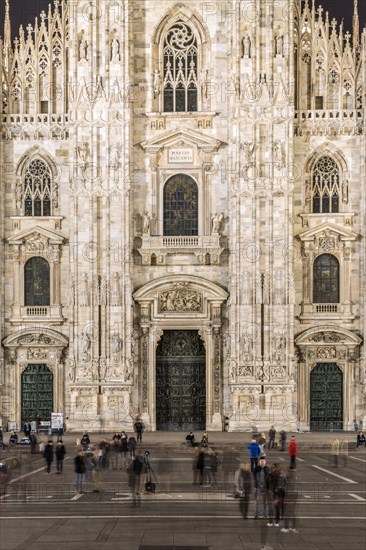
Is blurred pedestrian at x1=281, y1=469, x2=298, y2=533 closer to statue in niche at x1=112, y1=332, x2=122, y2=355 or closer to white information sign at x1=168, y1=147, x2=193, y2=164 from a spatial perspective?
statue in niche at x1=112, y1=332, x2=122, y2=355

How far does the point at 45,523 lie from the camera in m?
22.7

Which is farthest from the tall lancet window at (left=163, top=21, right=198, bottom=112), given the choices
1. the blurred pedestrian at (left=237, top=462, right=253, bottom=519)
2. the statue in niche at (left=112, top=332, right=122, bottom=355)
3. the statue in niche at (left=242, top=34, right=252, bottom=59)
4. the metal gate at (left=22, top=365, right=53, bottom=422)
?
the blurred pedestrian at (left=237, top=462, right=253, bottom=519)

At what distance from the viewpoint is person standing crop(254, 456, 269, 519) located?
77.3ft

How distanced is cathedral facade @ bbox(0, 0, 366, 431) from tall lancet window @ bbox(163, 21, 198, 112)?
0.07m

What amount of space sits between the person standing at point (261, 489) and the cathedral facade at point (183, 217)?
18.6 metres

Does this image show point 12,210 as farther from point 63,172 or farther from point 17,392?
point 17,392

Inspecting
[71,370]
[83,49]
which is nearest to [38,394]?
[71,370]

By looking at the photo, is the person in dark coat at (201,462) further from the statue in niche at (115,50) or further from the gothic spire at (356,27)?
the gothic spire at (356,27)

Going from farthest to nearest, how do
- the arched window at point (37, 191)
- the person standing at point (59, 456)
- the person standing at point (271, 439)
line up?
the arched window at point (37, 191), the person standing at point (271, 439), the person standing at point (59, 456)

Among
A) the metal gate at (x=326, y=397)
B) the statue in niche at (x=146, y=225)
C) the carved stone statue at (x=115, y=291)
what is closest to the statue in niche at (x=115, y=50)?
the statue in niche at (x=146, y=225)

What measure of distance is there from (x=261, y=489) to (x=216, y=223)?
871 inches

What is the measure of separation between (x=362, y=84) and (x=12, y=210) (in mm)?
16346

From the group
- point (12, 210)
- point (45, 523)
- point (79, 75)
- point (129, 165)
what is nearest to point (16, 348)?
point (12, 210)

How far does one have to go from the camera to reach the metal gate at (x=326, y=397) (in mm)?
45375
